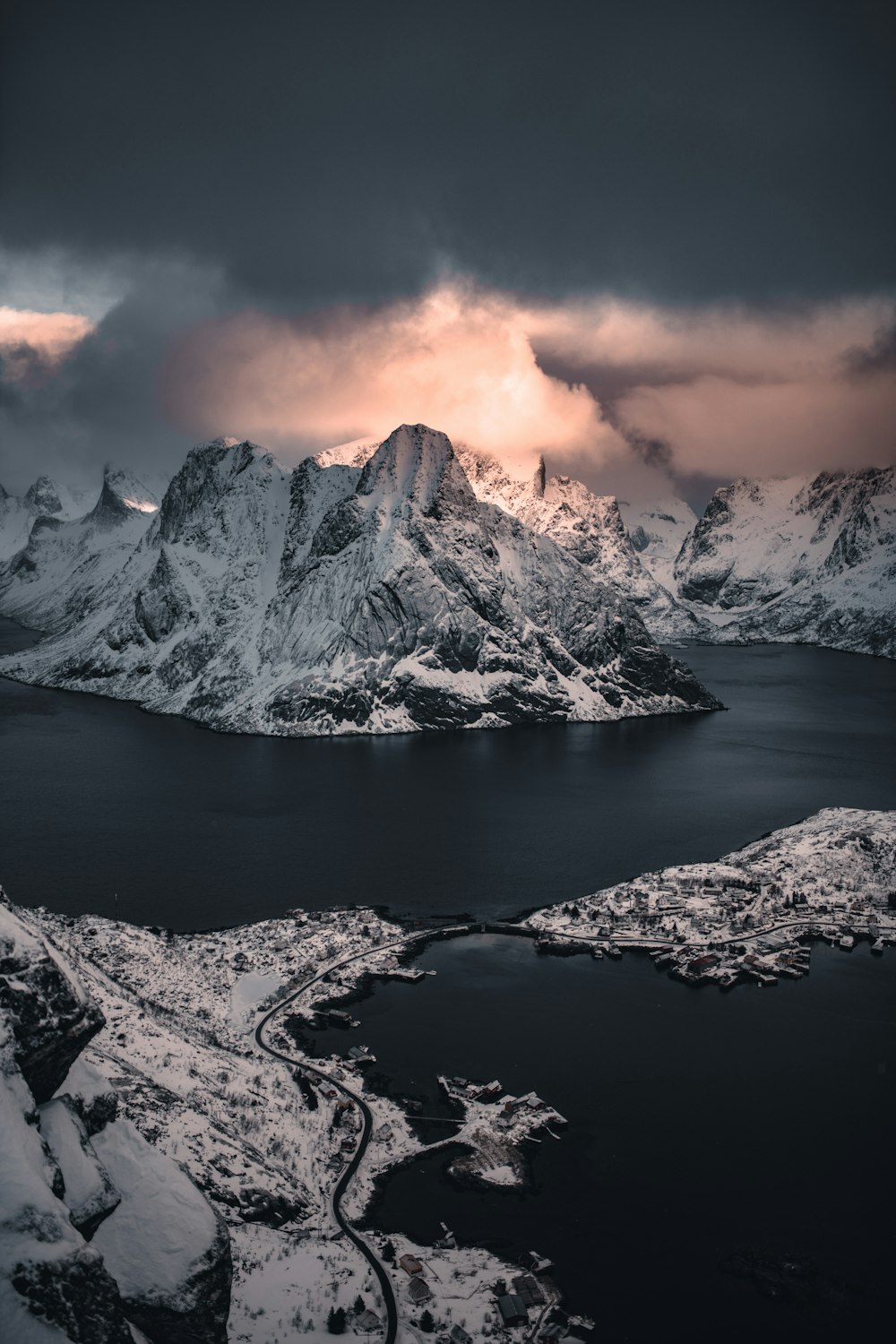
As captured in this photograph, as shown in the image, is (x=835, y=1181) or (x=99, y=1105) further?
(x=835, y=1181)

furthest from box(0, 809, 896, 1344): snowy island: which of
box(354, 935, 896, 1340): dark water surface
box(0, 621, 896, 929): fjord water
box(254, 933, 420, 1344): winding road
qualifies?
box(0, 621, 896, 929): fjord water

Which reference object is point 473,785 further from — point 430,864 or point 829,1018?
point 829,1018

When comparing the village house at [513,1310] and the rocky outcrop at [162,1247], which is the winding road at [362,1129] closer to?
the village house at [513,1310]

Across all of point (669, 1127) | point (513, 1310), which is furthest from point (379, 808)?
point (513, 1310)

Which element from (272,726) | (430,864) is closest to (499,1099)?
(430,864)

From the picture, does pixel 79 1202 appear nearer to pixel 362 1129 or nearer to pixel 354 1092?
pixel 362 1129

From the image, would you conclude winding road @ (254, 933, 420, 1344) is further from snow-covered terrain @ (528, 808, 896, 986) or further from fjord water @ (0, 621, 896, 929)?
snow-covered terrain @ (528, 808, 896, 986)
